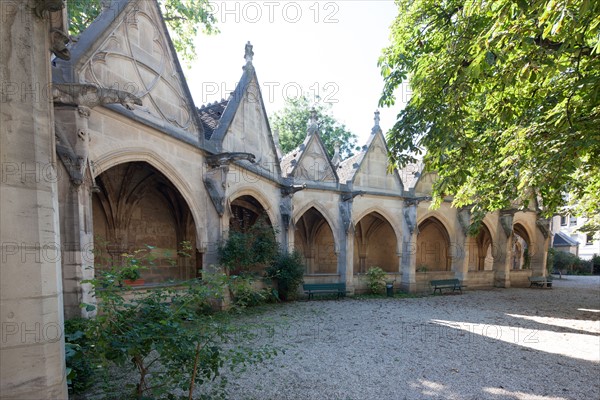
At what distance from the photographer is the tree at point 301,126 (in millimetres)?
23656

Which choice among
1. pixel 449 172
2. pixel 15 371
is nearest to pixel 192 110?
pixel 449 172

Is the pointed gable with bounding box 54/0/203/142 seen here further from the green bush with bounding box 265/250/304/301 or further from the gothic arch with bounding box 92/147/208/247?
the green bush with bounding box 265/250/304/301

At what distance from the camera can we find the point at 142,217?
9.95 meters

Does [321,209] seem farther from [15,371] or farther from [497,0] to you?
[15,371]

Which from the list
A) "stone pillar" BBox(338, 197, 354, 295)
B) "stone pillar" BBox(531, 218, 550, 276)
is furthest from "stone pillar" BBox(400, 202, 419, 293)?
"stone pillar" BBox(531, 218, 550, 276)

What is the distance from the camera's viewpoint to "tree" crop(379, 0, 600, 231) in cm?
347

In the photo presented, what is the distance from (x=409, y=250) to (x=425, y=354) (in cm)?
858

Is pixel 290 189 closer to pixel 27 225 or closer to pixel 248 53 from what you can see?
pixel 248 53

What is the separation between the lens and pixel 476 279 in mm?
15367

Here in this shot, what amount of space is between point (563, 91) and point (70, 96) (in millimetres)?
7678

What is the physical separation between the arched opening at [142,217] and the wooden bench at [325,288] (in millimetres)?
3946

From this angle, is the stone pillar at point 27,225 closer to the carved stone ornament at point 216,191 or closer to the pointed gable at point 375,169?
the carved stone ornament at point 216,191

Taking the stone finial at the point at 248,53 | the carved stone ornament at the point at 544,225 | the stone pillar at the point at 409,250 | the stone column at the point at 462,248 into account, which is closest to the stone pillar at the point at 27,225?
the stone finial at the point at 248,53

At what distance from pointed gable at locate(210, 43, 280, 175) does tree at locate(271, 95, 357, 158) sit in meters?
12.4
